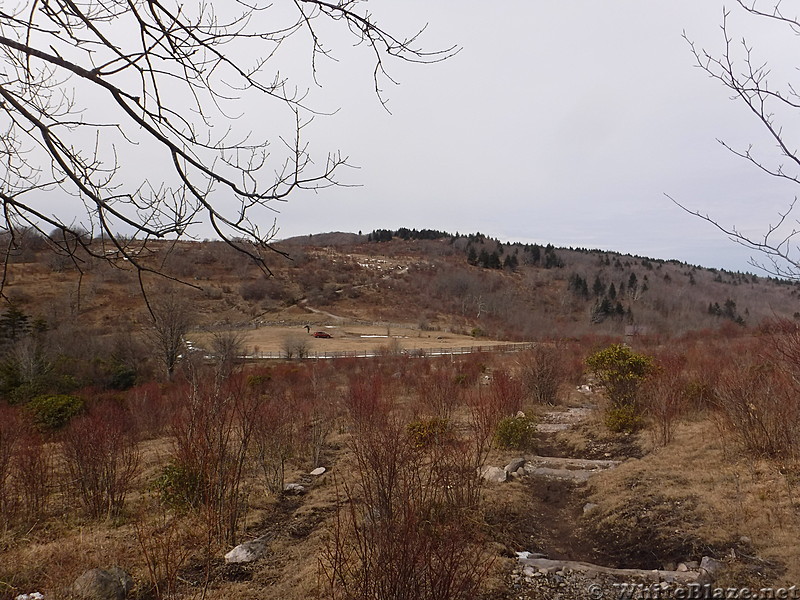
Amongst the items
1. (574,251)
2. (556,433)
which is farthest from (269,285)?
(574,251)

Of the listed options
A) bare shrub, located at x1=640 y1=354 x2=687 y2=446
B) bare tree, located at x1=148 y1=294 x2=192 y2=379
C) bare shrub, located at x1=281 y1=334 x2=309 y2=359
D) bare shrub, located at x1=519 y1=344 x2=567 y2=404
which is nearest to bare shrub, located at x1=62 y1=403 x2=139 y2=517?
bare shrub, located at x1=640 y1=354 x2=687 y2=446

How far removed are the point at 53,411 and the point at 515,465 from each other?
37.1 ft

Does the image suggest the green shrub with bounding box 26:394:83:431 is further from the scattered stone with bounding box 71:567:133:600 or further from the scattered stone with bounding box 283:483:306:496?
the scattered stone with bounding box 71:567:133:600

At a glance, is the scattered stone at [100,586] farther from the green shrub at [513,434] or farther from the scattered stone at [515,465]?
the green shrub at [513,434]

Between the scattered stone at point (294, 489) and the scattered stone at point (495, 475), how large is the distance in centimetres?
289

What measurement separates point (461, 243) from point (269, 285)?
6352 centimetres

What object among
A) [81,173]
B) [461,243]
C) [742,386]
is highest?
[461,243]

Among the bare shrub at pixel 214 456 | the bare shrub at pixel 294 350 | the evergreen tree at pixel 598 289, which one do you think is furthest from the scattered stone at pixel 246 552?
the evergreen tree at pixel 598 289

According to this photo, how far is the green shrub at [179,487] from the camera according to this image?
568 centimetres

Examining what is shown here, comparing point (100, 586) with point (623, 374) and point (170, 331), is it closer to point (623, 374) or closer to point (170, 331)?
point (623, 374)

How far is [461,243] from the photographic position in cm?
11612

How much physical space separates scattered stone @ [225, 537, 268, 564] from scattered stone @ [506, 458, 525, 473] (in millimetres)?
4103

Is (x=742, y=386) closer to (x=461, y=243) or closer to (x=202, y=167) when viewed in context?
(x=202, y=167)

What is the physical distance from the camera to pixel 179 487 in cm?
588
